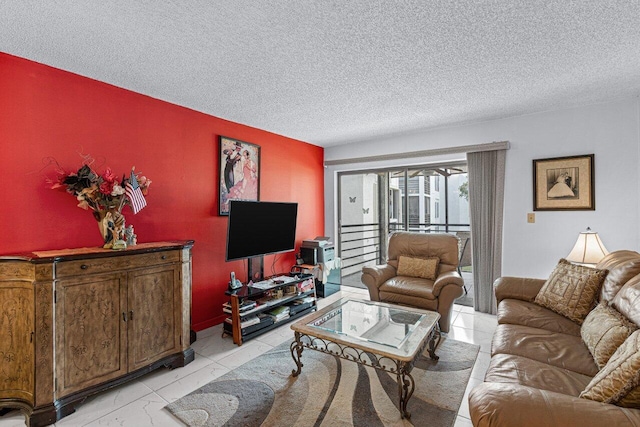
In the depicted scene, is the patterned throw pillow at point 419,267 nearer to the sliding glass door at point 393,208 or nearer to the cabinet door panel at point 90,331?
the sliding glass door at point 393,208

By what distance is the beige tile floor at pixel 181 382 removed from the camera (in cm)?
192

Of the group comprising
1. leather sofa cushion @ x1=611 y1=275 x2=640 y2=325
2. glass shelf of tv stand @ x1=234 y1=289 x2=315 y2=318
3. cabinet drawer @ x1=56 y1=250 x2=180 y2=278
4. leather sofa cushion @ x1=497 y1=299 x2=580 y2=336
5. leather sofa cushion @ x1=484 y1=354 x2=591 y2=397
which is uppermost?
cabinet drawer @ x1=56 y1=250 x2=180 y2=278

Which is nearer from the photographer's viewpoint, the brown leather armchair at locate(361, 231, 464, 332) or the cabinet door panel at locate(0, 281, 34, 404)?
the cabinet door panel at locate(0, 281, 34, 404)

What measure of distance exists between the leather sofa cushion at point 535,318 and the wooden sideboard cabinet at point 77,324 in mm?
2788

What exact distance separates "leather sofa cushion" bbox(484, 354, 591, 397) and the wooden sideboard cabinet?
95.7 inches

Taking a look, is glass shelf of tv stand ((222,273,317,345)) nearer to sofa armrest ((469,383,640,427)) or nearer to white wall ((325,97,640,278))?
sofa armrest ((469,383,640,427))

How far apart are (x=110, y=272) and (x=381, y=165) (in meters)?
3.89

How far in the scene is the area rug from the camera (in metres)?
1.89

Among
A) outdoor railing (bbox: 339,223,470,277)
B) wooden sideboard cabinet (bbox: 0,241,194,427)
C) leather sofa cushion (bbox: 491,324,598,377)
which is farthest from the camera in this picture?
outdoor railing (bbox: 339,223,470,277)

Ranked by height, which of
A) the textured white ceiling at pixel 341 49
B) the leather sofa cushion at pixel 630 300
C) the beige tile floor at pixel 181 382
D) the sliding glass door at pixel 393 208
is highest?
the textured white ceiling at pixel 341 49

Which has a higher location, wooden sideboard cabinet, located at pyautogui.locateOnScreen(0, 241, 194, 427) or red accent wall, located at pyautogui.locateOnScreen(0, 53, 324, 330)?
red accent wall, located at pyautogui.locateOnScreen(0, 53, 324, 330)

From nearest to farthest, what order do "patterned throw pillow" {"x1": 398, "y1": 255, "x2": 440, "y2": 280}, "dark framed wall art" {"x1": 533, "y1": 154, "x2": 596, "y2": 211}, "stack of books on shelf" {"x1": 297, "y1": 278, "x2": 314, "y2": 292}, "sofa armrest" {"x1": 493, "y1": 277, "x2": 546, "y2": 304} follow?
"sofa armrest" {"x1": 493, "y1": 277, "x2": 546, "y2": 304}, "dark framed wall art" {"x1": 533, "y1": 154, "x2": 596, "y2": 211}, "patterned throw pillow" {"x1": 398, "y1": 255, "x2": 440, "y2": 280}, "stack of books on shelf" {"x1": 297, "y1": 278, "x2": 314, "y2": 292}

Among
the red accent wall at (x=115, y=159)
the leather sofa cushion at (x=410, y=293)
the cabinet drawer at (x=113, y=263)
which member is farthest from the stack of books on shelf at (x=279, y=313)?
the cabinet drawer at (x=113, y=263)

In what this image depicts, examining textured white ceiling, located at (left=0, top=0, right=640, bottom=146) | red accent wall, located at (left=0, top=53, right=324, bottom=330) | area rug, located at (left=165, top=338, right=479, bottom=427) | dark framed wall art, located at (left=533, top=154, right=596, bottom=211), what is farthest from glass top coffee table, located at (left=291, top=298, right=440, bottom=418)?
dark framed wall art, located at (left=533, top=154, right=596, bottom=211)
